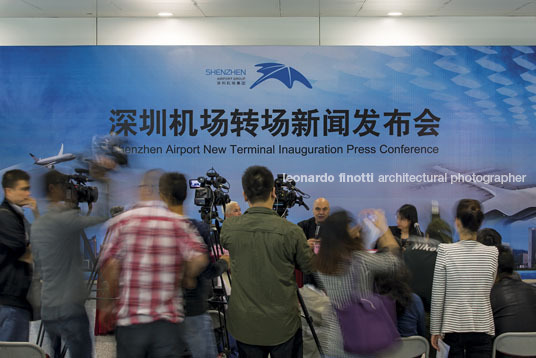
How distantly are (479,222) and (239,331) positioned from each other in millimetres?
1435

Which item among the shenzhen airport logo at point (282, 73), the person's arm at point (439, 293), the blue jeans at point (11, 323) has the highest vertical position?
the shenzhen airport logo at point (282, 73)

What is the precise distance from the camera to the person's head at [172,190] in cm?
225

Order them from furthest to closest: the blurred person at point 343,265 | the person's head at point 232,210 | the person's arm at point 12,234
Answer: the person's head at point 232,210 → the person's arm at point 12,234 → the blurred person at point 343,265

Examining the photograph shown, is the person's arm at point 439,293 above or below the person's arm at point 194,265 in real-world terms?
below

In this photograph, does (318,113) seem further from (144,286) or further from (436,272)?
(144,286)

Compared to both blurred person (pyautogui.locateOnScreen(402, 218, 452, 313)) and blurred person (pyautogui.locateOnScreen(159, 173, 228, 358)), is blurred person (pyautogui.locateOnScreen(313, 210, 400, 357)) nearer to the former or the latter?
blurred person (pyautogui.locateOnScreen(159, 173, 228, 358))

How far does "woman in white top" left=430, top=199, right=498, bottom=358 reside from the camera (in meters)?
2.52

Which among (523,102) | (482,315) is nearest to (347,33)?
(523,102)

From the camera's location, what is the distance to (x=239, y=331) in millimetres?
2330

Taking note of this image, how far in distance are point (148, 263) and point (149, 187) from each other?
346 mm

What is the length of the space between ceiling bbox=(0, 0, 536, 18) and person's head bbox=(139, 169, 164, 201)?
301cm

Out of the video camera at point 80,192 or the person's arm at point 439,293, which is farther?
the video camera at point 80,192

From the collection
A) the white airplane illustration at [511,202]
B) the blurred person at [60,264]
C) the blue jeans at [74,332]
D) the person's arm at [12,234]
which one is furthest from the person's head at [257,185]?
the white airplane illustration at [511,202]

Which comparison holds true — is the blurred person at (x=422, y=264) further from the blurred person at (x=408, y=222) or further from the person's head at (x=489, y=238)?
the blurred person at (x=408, y=222)
